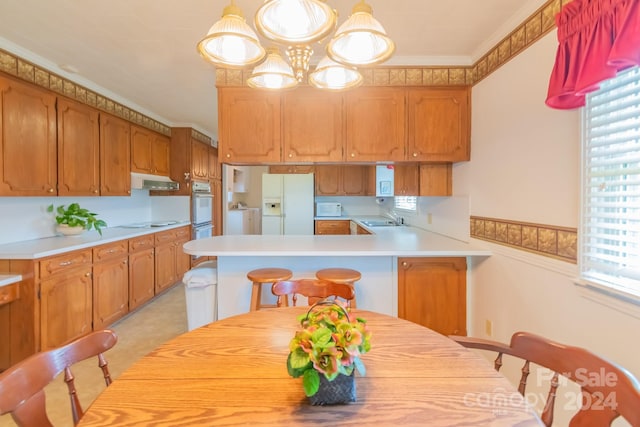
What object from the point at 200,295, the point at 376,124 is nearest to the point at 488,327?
the point at 376,124

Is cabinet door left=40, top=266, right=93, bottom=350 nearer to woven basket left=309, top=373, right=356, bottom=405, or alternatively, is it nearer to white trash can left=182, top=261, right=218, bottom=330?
white trash can left=182, top=261, right=218, bottom=330

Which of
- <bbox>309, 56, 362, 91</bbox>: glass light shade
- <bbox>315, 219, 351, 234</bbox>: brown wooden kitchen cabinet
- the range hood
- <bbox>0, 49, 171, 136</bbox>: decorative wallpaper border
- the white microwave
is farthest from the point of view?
the white microwave

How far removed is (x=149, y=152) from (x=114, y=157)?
0.67 meters

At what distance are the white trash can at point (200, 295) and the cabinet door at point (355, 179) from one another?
10.6 ft

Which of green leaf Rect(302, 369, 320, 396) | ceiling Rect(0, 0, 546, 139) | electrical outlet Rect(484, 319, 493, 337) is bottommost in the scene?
electrical outlet Rect(484, 319, 493, 337)

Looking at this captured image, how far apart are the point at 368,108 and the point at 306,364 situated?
2.20 meters

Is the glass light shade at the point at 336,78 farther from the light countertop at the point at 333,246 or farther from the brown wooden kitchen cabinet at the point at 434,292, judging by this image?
the brown wooden kitchen cabinet at the point at 434,292

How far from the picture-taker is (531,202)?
1.73 m

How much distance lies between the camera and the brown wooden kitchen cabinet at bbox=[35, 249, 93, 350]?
2164mm

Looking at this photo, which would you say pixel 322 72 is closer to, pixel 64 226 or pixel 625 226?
pixel 625 226

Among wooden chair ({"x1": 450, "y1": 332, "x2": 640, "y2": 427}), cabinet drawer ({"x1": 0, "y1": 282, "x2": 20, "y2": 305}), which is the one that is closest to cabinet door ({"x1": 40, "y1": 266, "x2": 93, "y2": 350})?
cabinet drawer ({"x1": 0, "y1": 282, "x2": 20, "y2": 305})

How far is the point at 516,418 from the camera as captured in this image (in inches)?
27.8

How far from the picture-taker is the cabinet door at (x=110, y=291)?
Result: 8.77ft

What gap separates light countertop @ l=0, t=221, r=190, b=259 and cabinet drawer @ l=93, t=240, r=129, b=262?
0.17 feet
